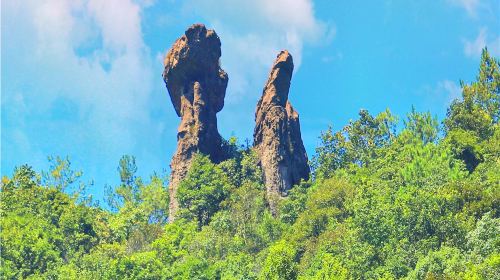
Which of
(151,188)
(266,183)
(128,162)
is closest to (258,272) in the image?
(266,183)

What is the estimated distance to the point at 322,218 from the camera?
62.2m

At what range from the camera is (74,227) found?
71.5 meters

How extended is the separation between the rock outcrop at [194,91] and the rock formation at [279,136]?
3519 mm

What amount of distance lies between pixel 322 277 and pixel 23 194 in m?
30.8

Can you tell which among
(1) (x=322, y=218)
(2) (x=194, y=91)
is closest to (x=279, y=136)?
(2) (x=194, y=91)

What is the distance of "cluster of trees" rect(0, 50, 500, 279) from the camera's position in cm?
Result: 5253

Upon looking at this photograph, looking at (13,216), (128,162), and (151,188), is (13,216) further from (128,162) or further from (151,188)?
(128,162)

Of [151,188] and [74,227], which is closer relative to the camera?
[74,227]

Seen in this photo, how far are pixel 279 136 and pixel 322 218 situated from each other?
45.8ft

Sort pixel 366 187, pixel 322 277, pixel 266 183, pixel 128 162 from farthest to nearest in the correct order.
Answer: pixel 128 162 → pixel 266 183 → pixel 366 187 → pixel 322 277

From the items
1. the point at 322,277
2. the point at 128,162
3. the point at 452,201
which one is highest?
the point at 128,162

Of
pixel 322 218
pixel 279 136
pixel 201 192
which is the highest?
pixel 279 136

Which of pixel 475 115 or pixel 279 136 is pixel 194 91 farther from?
pixel 475 115

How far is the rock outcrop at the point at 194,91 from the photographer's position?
77125 millimetres
